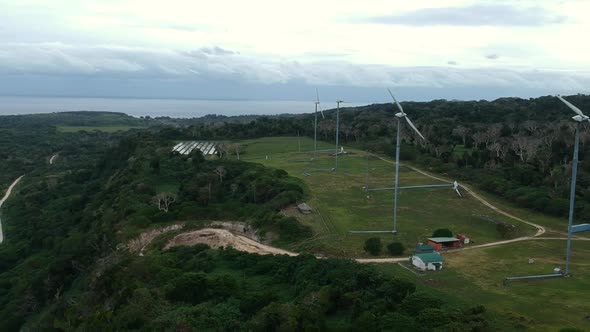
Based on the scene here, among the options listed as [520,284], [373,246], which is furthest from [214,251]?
[520,284]

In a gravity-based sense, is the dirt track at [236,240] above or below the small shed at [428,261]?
below

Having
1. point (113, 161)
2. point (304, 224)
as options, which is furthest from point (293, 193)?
point (113, 161)

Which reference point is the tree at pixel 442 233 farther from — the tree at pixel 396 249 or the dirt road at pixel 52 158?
the dirt road at pixel 52 158

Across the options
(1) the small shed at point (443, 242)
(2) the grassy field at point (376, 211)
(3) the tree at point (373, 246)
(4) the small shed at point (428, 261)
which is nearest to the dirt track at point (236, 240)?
(1) the small shed at point (443, 242)

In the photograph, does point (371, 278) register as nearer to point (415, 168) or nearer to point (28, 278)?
point (28, 278)

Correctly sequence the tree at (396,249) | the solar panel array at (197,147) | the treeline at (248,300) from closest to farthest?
the treeline at (248,300) → the tree at (396,249) → the solar panel array at (197,147)
